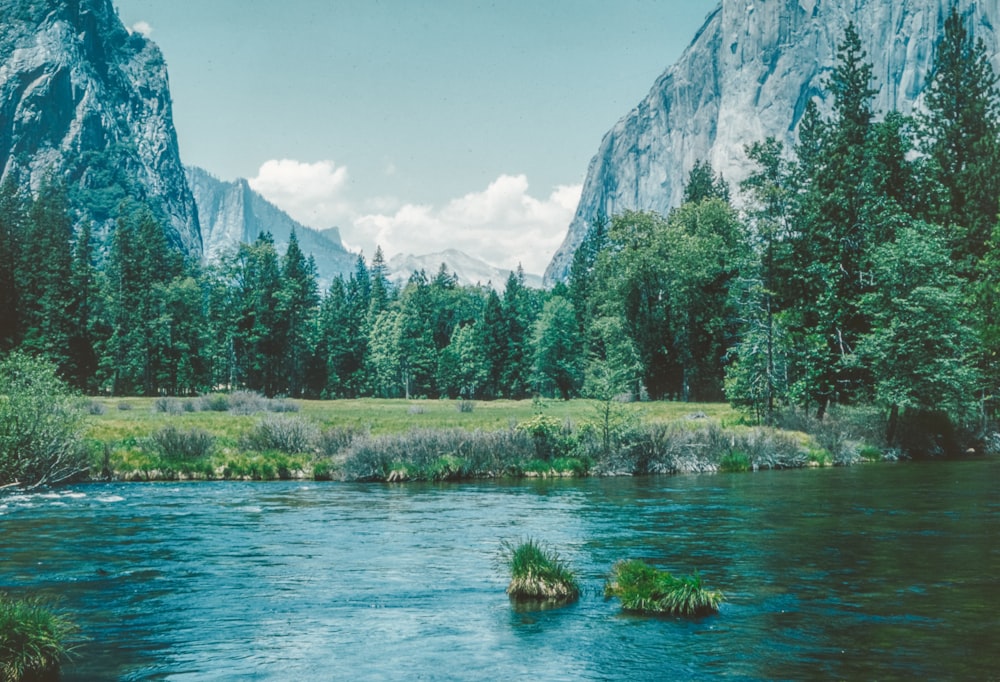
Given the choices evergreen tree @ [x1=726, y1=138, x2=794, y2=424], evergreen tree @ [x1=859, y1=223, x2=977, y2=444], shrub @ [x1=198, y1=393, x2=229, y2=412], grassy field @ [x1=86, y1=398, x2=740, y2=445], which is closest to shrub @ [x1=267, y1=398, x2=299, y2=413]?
grassy field @ [x1=86, y1=398, x2=740, y2=445]

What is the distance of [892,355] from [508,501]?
101 ft

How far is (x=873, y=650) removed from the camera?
13.7 metres

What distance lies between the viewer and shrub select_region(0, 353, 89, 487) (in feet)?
106

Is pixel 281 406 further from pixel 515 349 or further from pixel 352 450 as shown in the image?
pixel 515 349

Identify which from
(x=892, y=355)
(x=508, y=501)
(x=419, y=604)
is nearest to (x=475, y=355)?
(x=892, y=355)

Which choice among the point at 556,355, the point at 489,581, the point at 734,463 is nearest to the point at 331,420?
the point at 734,463

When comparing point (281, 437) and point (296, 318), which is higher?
point (296, 318)

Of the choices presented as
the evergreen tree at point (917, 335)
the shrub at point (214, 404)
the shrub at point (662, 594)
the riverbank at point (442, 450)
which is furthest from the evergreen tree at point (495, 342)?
the shrub at point (662, 594)

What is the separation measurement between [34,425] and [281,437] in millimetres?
12250

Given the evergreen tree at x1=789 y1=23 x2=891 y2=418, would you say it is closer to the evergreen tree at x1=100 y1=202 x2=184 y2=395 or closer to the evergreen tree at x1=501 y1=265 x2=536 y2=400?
the evergreen tree at x1=501 y1=265 x2=536 y2=400

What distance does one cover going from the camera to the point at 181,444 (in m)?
40.5

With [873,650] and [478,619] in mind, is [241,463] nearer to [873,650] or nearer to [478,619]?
[478,619]

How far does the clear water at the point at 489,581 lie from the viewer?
43.8ft

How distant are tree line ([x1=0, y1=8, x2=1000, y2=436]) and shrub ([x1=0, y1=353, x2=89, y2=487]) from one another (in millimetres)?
39744
